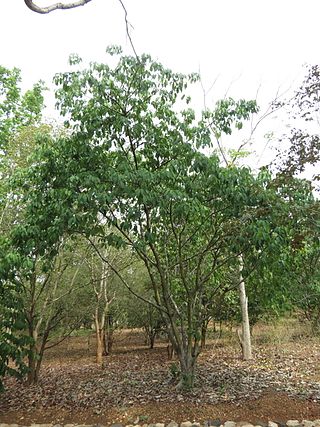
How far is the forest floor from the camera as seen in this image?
15.6 ft

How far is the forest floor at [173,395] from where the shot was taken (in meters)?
4.75

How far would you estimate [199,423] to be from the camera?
4.46 meters

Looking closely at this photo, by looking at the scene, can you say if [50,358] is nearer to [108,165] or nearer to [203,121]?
[108,165]

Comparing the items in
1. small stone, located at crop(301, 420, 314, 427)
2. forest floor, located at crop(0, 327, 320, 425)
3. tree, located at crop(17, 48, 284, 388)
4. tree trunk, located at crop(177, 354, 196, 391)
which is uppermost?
tree, located at crop(17, 48, 284, 388)

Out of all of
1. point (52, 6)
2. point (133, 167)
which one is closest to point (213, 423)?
point (133, 167)

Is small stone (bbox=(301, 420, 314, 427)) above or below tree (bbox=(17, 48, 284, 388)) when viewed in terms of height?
below

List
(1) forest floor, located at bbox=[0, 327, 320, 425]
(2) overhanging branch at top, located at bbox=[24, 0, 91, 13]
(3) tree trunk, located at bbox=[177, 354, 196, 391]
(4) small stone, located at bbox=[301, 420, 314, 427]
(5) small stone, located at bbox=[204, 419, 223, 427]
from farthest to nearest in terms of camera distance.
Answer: (3) tree trunk, located at bbox=[177, 354, 196, 391]
(1) forest floor, located at bbox=[0, 327, 320, 425]
(5) small stone, located at bbox=[204, 419, 223, 427]
(4) small stone, located at bbox=[301, 420, 314, 427]
(2) overhanging branch at top, located at bbox=[24, 0, 91, 13]

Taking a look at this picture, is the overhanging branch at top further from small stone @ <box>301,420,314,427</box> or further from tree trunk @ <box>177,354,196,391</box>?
tree trunk @ <box>177,354,196,391</box>

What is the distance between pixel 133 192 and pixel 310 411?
3.50m

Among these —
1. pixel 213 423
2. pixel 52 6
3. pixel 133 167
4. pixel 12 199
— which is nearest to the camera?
pixel 52 6

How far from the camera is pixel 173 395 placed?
550 centimetres

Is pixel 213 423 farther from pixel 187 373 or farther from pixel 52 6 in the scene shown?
pixel 52 6

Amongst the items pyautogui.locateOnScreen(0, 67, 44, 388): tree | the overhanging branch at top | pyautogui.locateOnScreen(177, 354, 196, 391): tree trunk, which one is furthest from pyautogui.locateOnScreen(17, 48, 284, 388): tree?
the overhanging branch at top

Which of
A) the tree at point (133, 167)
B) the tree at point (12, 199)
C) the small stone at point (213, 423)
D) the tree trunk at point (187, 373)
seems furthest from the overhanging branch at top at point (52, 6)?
the tree trunk at point (187, 373)
